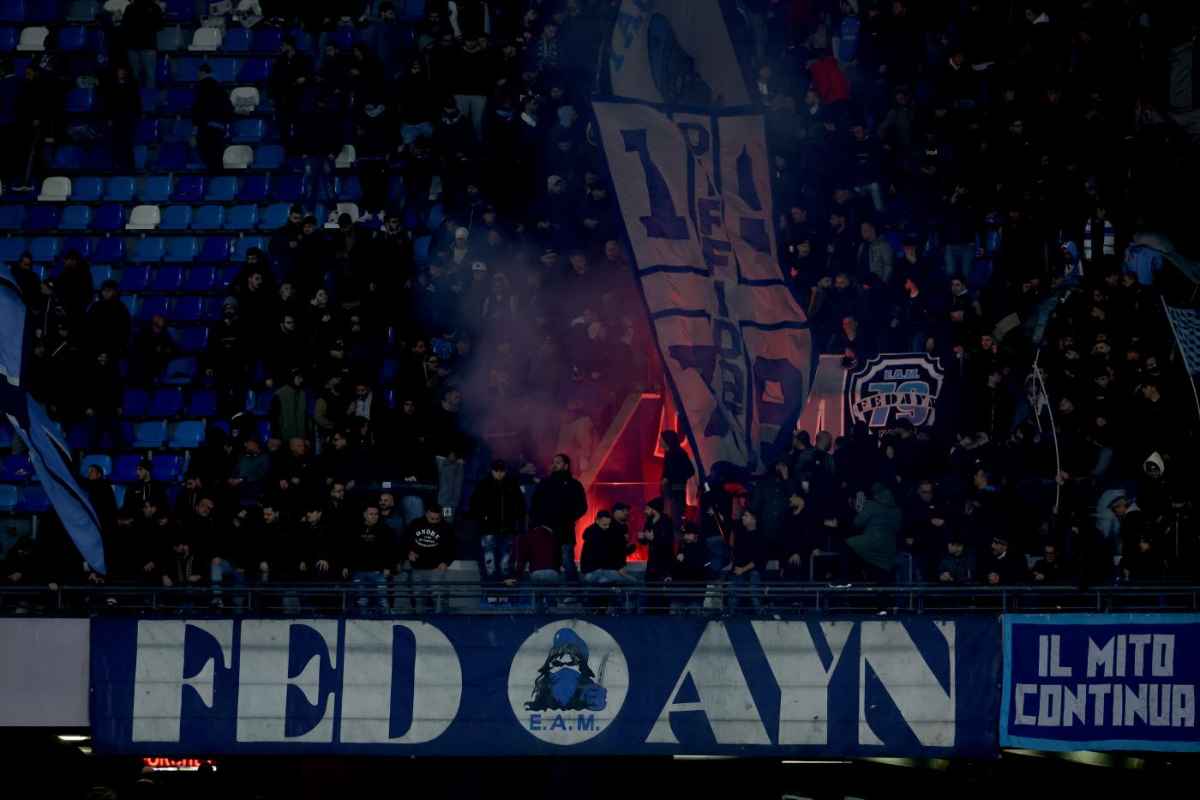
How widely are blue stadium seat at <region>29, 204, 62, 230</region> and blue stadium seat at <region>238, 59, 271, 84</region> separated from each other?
2878mm

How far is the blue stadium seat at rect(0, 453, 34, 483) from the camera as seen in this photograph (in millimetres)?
21297

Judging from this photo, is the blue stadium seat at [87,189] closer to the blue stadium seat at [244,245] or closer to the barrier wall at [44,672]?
the blue stadium seat at [244,245]

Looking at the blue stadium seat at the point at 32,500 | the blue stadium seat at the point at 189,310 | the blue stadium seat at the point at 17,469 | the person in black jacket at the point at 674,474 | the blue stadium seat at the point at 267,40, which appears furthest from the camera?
the blue stadium seat at the point at 267,40

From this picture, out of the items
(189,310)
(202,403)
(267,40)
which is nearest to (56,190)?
(189,310)

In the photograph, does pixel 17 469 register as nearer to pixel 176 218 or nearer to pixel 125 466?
pixel 125 466

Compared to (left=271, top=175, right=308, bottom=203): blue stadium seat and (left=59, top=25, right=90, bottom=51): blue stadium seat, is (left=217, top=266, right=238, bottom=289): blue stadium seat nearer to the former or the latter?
(left=271, top=175, right=308, bottom=203): blue stadium seat

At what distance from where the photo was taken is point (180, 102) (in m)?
25.2

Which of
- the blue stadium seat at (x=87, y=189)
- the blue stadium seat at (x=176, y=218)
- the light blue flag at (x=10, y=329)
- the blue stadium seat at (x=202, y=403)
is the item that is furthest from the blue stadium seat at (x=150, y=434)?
the light blue flag at (x=10, y=329)

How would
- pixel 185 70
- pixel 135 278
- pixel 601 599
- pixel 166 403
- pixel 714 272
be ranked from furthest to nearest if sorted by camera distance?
pixel 185 70 → pixel 135 278 → pixel 166 403 → pixel 714 272 → pixel 601 599

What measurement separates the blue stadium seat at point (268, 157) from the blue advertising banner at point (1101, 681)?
11.4m

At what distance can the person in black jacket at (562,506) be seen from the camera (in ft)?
59.3

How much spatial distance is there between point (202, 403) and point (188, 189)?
3.74 meters

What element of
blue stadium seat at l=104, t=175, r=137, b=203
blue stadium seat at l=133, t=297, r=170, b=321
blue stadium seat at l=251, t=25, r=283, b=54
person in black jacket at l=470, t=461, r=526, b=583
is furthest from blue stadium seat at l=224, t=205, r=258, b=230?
person in black jacket at l=470, t=461, r=526, b=583

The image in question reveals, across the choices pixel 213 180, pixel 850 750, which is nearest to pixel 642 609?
pixel 850 750
